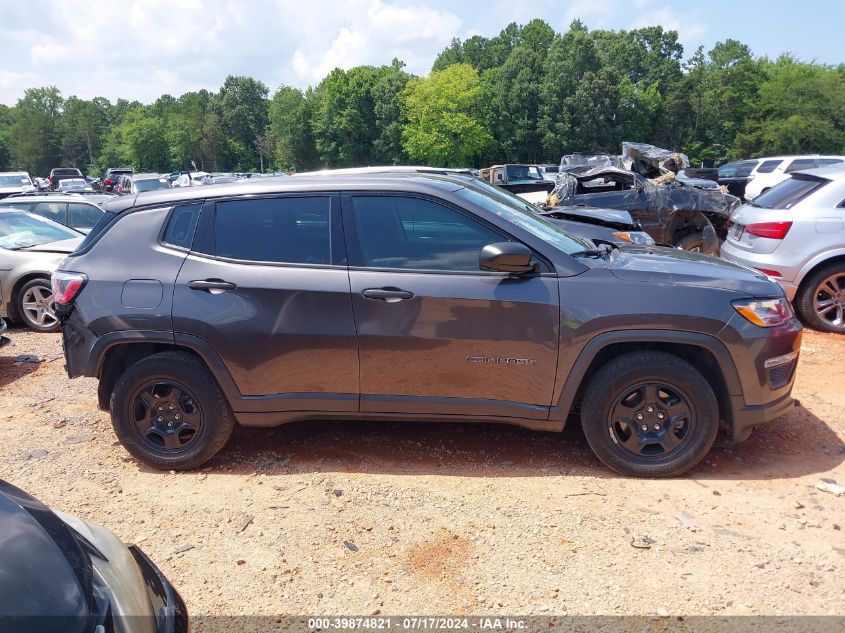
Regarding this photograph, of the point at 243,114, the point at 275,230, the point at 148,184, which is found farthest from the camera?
the point at 243,114

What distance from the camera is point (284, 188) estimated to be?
13.0ft

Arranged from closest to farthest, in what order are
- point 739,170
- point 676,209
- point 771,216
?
point 771,216 < point 676,209 < point 739,170

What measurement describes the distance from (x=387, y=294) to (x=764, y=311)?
219 centimetres

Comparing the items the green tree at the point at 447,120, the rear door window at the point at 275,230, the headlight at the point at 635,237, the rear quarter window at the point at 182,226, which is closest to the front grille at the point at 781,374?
the rear door window at the point at 275,230

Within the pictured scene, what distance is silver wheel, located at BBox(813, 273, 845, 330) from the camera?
6.60m

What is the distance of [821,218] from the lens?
654 centimetres

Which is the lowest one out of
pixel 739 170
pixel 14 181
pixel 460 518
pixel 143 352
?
pixel 460 518

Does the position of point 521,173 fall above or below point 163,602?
above

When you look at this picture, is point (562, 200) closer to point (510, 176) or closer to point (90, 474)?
point (90, 474)

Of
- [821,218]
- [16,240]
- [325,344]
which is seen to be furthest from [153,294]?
[821,218]

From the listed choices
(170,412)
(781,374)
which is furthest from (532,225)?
(170,412)

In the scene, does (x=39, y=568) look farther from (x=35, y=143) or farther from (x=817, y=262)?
(x=35, y=143)

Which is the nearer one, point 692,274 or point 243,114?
point 692,274

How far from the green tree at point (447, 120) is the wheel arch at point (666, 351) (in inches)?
2023
